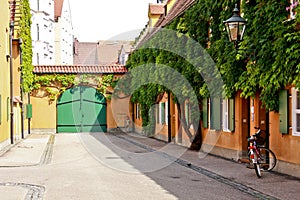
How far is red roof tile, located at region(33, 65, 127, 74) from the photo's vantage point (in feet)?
115

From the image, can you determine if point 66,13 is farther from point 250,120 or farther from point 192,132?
point 250,120

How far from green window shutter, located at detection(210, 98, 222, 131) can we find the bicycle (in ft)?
11.1

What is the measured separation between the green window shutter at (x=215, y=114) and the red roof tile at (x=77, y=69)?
18.4 metres

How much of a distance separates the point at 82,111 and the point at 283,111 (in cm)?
2467

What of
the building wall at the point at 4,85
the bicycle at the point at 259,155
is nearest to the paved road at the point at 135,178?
the bicycle at the point at 259,155

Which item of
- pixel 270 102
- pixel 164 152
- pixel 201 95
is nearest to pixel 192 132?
pixel 164 152

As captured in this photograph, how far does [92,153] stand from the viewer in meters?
19.8

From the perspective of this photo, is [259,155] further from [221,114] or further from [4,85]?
[4,85]

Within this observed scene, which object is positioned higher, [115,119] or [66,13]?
[66,13]

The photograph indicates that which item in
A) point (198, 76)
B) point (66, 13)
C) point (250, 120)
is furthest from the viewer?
point (66, 13)

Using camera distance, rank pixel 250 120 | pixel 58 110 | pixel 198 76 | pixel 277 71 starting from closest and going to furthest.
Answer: pixel 277 71 → pixel 250 120 → pixel 198 76 → pixel 58 110

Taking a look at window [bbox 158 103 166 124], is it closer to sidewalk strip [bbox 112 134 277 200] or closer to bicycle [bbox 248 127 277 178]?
sidewalk strip [bbox 112 134 277 200]

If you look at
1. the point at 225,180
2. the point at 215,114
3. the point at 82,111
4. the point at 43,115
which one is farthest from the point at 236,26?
the point at 82,111

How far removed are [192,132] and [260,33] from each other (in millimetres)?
8316
